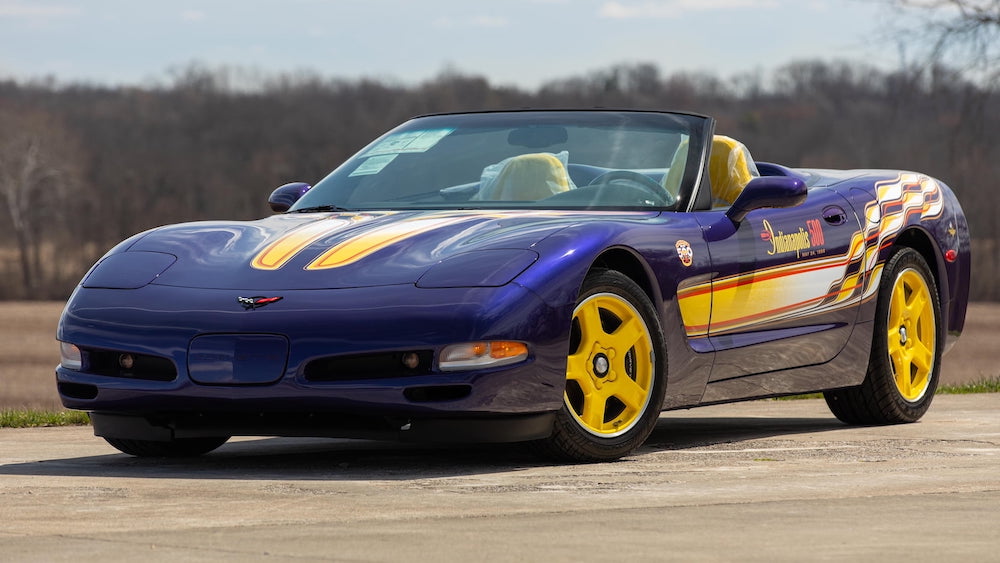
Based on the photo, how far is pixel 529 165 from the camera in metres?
7.16

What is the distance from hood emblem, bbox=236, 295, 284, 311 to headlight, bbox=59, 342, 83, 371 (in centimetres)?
78

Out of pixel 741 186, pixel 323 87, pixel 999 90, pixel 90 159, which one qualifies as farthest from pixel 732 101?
pixel 741 186

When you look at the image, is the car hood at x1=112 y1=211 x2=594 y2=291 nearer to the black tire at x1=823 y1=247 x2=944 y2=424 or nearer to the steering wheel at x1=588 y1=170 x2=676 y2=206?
the steering wheel at x1=588 y1=170 x2=676 y2=206

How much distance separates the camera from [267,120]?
4493 inches

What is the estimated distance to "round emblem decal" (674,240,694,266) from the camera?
666 centimetres

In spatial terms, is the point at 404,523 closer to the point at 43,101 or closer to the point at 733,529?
the point at 733,529

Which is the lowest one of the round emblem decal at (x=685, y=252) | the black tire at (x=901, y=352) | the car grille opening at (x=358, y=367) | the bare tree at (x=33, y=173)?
the bare tree at (x=33, y=173)

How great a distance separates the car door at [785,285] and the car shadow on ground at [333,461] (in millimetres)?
435

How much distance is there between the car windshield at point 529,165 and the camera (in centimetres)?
703

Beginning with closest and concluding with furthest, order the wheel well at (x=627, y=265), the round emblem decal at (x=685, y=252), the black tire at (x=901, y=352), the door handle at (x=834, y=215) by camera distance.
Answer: the wheel well at (x=627, y=265) → the round emblem decal at (x=685, y=252) → the door handle at (x=834, y=215) → the black tire at (x=901, y=352)

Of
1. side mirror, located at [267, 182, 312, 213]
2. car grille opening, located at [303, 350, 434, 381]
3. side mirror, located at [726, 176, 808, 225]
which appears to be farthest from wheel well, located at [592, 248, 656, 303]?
side mirror, located at [267, 182, 312, 213]

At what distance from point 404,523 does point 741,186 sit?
3793 mm

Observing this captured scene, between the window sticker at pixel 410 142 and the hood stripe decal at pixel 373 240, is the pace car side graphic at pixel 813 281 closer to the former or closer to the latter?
the hood stripe decal at pixel 373 240

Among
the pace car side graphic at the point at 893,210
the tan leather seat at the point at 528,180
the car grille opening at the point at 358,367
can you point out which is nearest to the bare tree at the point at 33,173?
the pace car side graphic at the point at 893,210
